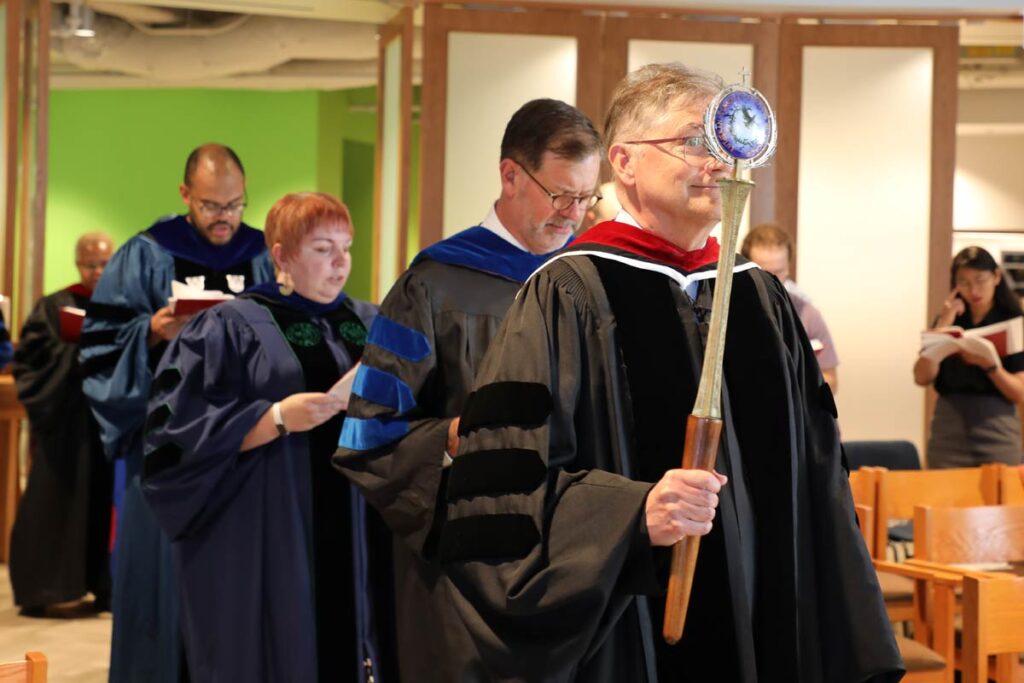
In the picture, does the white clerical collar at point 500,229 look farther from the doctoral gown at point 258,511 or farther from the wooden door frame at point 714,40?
the wooden door frame at point 714,40

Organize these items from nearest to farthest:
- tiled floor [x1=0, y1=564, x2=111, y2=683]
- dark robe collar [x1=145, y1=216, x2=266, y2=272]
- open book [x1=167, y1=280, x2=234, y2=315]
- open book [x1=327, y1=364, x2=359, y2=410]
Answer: open book [x1=327, y1=364, x2=359, y2=410] → open book [x1=167, y1=280, x2=234, y2=315] → dark robe collar [x1=145, y1=216, x2=266, y2=272] → tiled floor [x1=0, y1=564, x2=111, y2=683]

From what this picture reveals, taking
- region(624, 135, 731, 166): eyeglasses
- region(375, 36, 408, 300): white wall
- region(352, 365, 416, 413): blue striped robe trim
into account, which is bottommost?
region(352, 365, 416, 413): blue striped robe trim

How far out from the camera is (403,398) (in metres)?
2.88

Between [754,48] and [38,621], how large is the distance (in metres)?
4.92

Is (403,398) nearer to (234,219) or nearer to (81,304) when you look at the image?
(234,219)

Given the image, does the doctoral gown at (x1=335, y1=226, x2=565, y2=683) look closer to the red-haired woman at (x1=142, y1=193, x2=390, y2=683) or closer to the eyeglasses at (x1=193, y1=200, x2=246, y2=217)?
the red-haired woman at (x1=142, y1=193, x2=390, y2=683)

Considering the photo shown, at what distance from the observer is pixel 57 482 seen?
22.2 ft

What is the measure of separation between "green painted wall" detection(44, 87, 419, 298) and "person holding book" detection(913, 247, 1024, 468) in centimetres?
722

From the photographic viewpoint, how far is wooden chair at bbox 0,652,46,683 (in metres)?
1.96

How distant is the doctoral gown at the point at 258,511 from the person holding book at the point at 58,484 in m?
3.15

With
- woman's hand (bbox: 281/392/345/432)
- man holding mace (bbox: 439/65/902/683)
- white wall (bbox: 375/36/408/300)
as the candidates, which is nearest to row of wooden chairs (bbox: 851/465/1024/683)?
man holding mace (bbox: 439/65/902/683)

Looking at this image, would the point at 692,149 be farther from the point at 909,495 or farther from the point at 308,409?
the point at 909,495

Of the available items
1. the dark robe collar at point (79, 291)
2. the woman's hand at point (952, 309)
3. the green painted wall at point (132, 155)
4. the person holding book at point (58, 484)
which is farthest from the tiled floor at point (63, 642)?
the green painted wall at point (132, 155)

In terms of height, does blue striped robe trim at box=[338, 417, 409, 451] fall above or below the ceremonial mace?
below
